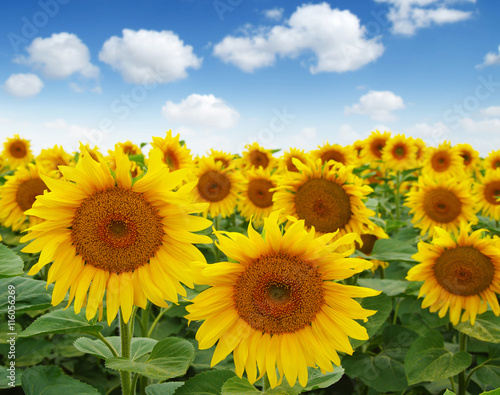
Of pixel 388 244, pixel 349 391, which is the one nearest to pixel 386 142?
pixel 388 244

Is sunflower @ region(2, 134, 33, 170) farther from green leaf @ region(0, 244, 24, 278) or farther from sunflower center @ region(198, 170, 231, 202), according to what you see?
green leaf @ region(0, 244, 24, 278)

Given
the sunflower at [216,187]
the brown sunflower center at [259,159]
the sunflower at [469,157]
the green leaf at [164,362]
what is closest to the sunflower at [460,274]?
the green leaf at [164,362]

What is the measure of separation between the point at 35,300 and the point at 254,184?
15.2 ft

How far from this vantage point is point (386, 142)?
378 inches

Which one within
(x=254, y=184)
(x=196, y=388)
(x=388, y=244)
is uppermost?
(x=254, y=184)

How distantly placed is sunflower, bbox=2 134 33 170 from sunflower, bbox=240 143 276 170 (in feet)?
22.7

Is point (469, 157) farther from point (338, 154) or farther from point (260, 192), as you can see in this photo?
point (260, 192)

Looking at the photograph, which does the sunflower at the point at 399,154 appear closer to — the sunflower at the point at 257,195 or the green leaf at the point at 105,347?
the sunflower at the point at 257,195

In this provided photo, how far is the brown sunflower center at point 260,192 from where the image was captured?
6.64 meters

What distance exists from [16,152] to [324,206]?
10727mm

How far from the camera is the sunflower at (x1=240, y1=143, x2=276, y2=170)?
321 inches

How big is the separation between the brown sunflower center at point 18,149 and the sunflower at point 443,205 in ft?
33.8

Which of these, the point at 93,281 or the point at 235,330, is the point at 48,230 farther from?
the point at 235,330

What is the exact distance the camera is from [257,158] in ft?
27.0
